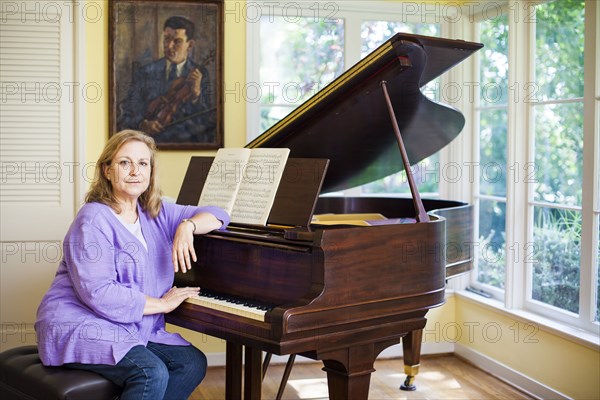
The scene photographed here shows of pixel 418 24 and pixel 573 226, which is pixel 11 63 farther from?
pixel 573 226

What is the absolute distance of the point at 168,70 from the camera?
4957mm

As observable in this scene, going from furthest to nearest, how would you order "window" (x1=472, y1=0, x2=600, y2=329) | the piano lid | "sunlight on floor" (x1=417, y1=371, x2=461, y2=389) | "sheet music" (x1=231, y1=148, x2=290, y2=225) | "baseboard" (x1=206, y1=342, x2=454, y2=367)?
"baseboard" (x1=206, y1=342, x2=454, y2=367) → "sunlight on floor" (x1=417, y1=371, x2=461, y2=389) → "window" (x1=472, y1=0, x2=600, y2=329) → "sheet music" (x1=231, y1=148, x2=290, y2=225) → the piano lid

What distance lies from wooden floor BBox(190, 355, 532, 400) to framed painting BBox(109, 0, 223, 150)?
150cm

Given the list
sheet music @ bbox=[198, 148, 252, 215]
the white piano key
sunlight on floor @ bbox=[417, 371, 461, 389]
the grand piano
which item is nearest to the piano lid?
the grand piano

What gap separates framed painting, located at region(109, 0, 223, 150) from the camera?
489 centimetres

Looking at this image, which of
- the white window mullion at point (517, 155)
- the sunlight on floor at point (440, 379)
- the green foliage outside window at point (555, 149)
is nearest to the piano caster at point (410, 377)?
the sunlight on floor at point (440, 379)

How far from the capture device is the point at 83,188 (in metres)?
4.89

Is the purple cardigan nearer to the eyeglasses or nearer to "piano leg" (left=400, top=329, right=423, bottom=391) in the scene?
the eyeglasses

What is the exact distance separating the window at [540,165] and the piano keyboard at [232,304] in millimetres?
2041

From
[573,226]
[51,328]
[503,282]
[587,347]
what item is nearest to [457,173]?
[503,282]

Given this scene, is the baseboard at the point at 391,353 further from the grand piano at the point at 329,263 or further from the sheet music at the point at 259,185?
the sheet music at the point at 259,185

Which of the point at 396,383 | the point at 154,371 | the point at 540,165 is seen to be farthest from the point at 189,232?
the point at 540,165

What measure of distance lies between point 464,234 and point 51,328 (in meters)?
2.11

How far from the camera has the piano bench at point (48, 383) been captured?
108 inches
